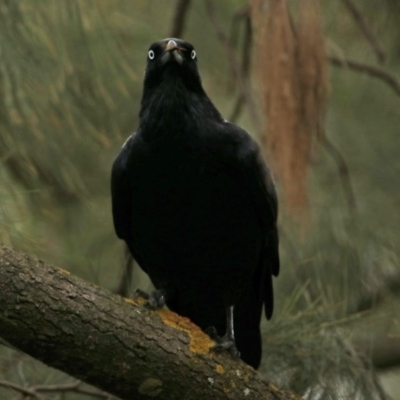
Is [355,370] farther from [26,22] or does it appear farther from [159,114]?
[26,22]

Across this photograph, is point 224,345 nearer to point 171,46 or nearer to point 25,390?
point 25,390

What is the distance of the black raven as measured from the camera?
10.5 ft

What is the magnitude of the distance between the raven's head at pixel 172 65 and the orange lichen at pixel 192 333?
0.92 metres

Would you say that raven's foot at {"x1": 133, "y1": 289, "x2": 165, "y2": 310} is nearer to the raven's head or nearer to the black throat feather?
the black throat feather

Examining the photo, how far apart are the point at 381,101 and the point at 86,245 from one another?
1.40 m

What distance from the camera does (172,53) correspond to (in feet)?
10.7

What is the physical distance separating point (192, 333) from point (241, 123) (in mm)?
1834

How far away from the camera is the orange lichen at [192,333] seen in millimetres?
2613

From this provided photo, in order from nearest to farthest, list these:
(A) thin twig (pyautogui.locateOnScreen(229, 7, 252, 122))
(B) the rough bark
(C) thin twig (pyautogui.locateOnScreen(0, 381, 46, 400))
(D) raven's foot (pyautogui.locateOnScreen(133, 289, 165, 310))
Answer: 1. (B) the rough bark
2. (C) thin twig (pyautogui.locateOnScreen(0, 381, 46, 400))
3. (D) raven's foot (pyautogui.locateOnScreen(133, 289, 165, 310))
4. (A) thin twig (pyautogui.locateOnScreen(229, 7, 252, 122))

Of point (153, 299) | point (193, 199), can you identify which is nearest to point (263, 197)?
point (193, 199)

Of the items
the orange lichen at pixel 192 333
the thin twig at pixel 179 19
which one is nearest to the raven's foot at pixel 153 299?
the orange lichen at pixel 192 333

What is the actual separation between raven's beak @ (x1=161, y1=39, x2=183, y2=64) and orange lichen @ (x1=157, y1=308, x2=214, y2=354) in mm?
914

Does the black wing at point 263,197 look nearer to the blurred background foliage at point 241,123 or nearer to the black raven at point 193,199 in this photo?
the black raven at point 193,199

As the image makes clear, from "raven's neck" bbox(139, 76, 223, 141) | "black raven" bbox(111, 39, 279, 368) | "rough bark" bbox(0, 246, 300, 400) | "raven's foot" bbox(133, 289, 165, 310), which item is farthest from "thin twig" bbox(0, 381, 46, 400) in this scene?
"raven's neck" bbox(139, 76, 223, 141)
